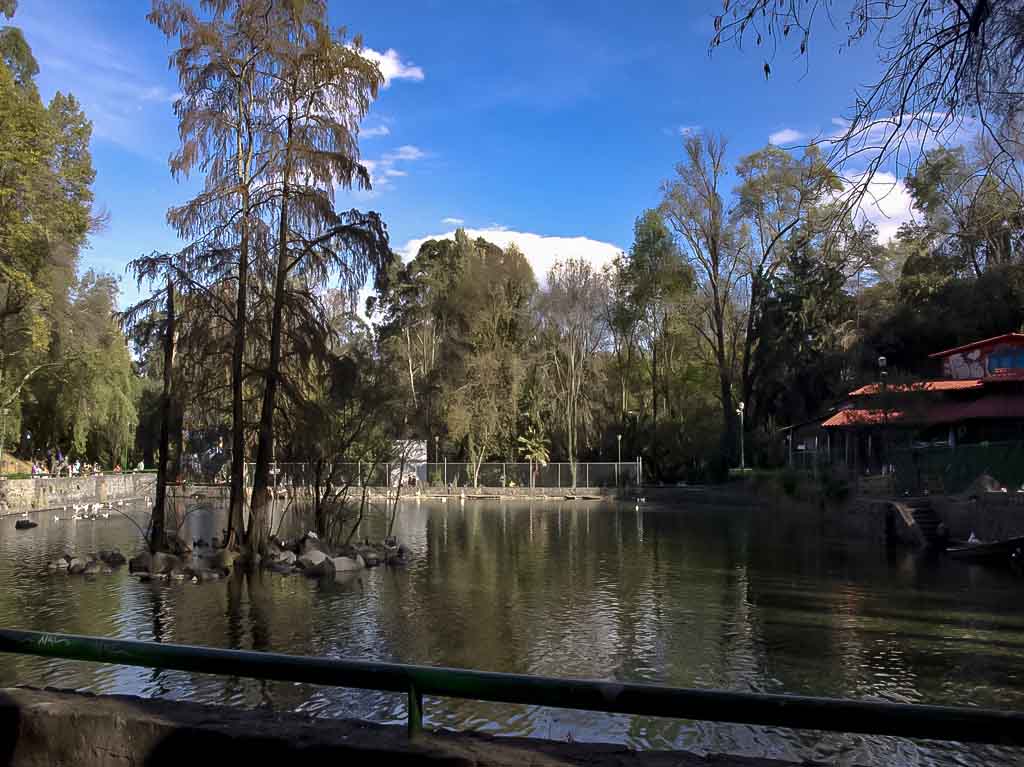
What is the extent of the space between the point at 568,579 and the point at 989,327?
3637 cm

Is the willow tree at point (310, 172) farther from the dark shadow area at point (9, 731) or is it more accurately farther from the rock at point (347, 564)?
the dark shadow area at point (9, 731)

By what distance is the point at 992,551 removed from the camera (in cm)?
2266

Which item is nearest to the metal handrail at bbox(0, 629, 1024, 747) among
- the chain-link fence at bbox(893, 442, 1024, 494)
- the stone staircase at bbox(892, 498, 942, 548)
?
the stone staircase at bbox(892, 498, 942, 548)

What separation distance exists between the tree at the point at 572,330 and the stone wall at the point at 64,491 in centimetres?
2856

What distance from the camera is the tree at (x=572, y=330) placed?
203 ft

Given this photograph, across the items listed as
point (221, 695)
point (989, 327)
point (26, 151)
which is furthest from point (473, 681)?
point (989, 327)

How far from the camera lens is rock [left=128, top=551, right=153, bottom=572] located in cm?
1930

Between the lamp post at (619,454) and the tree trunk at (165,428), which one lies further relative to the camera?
the lamp post at (619,454)

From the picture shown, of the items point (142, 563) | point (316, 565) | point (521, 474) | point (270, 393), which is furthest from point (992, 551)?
point (521, 474)

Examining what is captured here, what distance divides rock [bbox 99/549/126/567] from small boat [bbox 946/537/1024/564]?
2204 centimetres

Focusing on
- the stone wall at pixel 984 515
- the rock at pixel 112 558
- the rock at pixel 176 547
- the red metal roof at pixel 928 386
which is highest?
the red metal roof at pixel 928 386

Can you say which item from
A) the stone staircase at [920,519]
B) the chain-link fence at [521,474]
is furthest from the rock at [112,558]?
the chain-link fence at [521,474]

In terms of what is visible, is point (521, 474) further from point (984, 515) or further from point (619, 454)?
point (984, 515)

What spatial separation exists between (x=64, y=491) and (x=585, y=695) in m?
42.8
